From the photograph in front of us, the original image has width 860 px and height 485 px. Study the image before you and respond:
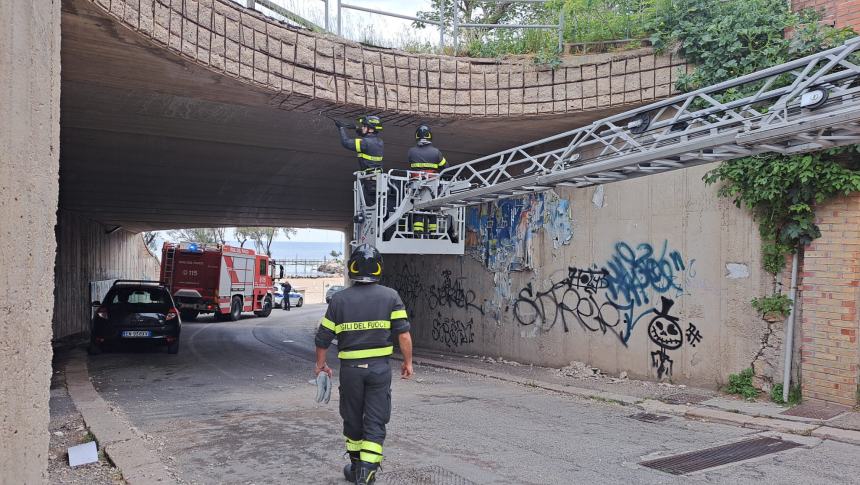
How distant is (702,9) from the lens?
9352 millimetres

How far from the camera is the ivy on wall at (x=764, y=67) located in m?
7.61

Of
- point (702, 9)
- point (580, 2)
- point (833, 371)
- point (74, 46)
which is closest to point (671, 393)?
point (833, 371)

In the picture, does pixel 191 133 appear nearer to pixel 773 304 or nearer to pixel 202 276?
pixel 773 304

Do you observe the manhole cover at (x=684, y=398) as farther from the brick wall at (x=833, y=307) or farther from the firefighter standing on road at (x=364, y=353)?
the firefighter standing on road at (x=364, y=353)

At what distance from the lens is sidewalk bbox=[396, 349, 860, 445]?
6895 mm

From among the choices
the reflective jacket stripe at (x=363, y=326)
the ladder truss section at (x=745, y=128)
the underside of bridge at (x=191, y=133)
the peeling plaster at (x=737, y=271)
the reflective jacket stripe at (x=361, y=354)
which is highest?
the underside of bridge at (x=191, y=133)

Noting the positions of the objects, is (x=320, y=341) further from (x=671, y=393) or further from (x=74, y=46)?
(x=671, y=393)

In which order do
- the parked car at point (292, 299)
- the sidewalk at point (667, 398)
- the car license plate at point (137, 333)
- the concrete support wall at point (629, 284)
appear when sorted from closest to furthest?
the sidewalk at point (667, 398)
the concrete support wall at point (629, 284)
the car license plate at point (137, 333)
the parked car at point (292, 299)

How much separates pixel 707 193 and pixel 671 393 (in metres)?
2.78

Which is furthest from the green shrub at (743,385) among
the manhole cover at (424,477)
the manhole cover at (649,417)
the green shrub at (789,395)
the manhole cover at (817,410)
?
the manhole cover at (424,477)

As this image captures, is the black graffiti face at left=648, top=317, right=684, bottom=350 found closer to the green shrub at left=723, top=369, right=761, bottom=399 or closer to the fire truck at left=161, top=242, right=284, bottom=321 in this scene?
the green shrub at left=723, top=369, right=761, bottom=399

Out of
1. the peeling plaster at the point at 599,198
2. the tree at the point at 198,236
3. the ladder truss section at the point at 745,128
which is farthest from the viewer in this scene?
the tree at the point at 198,236

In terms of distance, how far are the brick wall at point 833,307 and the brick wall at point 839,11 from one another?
234 cm

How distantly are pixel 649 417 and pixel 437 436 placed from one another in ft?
9.24
